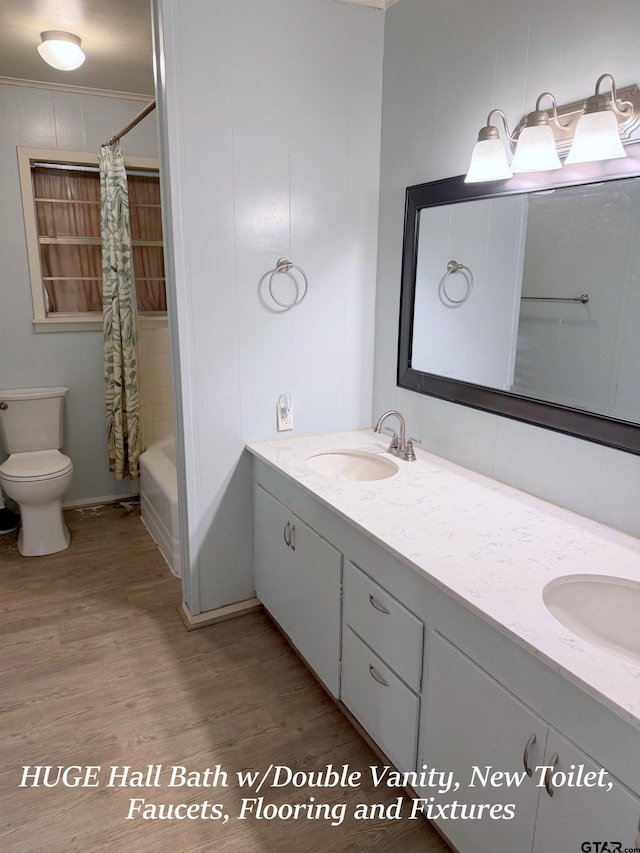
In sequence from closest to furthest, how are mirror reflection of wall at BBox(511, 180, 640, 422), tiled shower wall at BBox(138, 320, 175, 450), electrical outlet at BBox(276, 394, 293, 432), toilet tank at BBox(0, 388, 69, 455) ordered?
mirror reflection of wall at BBox(511, 180, 640, 422)
electrical outlet at BBox(276, 394, 293, 432)
toilet tank at BBox(0, 388, 69, 455)
tiled shower wall at BBox(138, 320, 175, 450)

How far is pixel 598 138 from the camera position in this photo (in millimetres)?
1467

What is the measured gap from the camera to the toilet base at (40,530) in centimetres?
318

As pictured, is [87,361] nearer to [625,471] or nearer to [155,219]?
[155,219]

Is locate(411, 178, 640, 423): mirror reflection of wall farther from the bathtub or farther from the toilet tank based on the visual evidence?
the toilet tank

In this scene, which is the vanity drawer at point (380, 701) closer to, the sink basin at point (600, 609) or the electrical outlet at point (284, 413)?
the sink basin at point (600, 609)

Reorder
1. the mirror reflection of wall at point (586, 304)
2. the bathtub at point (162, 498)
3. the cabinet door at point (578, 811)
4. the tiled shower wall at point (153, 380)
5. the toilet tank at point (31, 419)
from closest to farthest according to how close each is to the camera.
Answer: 1. the cabinet door at point (578, 811)
2. the mirror reflection of wall at point (586, 304)
3. the bathtub at point (162, 498)
4. the toilet tank at point (31, 419)
5. the tiled shower wall at point (153, 380)

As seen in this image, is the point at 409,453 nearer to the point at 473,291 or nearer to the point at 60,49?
the point at 473,291

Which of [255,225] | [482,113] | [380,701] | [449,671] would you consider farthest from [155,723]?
[482,113]

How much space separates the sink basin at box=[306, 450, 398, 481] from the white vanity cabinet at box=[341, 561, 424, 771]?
0.55 m

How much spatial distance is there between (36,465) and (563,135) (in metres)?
2.92

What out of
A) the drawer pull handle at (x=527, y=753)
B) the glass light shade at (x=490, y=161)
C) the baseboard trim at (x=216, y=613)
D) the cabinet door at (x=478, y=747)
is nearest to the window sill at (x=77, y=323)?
the baseboard trim at (x=216, y=613)

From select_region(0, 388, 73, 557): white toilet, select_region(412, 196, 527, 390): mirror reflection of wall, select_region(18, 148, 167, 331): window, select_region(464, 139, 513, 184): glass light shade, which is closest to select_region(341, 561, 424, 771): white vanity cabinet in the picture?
select_region(412, 196, 527, 390): mirror reflection of wall

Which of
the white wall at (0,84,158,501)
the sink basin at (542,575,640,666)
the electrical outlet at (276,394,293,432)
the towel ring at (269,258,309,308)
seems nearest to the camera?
the sink basin at (542,575,640,666)

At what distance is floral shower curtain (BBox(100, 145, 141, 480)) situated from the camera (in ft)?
10.9
